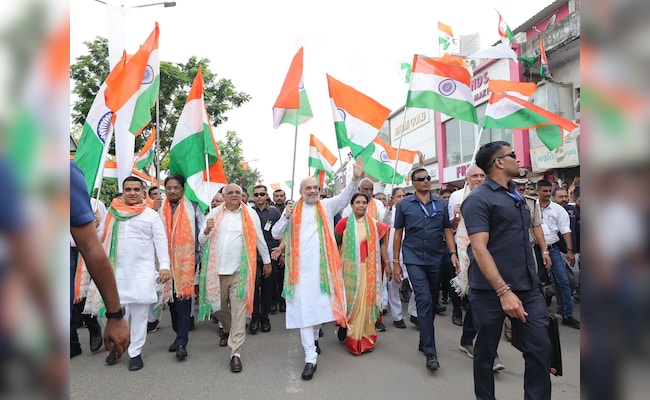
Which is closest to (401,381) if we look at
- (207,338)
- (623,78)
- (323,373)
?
(323,373)

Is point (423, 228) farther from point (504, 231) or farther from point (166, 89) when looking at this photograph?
point (166, 89)

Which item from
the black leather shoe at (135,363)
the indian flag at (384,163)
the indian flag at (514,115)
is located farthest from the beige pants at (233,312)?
the indian flag at (514,115)

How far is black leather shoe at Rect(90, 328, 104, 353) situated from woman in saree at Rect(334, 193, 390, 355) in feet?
9.09

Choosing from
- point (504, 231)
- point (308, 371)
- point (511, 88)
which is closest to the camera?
point (504, 231)

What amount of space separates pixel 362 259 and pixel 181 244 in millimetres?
2155

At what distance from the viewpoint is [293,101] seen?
17.9 ft

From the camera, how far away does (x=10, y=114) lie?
0.64 meters

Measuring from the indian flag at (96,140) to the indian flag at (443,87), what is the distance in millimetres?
3893

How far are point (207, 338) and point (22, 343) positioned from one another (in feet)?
16.8

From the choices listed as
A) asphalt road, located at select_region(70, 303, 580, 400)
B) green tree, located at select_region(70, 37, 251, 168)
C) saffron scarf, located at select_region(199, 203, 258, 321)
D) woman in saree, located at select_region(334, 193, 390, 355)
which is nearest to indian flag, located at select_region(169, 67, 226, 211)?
saffron scarf, located at select_region(199, 203, 258, 321)

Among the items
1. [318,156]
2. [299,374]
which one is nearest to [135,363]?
[299,374]

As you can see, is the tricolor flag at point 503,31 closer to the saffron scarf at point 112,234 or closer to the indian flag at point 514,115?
the indian flag at point 514,115

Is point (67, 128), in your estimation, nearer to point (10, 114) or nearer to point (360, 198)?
point (10, 114)

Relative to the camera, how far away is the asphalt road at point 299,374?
3635 mm
